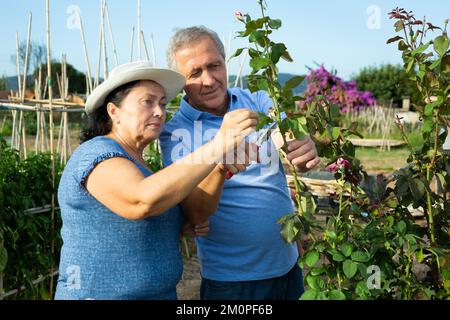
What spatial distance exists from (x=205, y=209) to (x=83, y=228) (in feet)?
1.12

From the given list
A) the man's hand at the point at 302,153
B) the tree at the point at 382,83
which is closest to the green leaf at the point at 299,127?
the man's hand at the point at 302,153

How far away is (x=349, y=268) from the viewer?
1.13 metres

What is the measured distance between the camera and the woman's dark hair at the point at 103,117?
1461 millimetres

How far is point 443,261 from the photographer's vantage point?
1.20 meters

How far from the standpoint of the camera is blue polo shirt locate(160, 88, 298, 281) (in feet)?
5.69

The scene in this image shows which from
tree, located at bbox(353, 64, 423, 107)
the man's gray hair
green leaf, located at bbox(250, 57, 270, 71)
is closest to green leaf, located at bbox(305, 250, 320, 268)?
green leaf, located at bbox(250, 57, 270, 71)

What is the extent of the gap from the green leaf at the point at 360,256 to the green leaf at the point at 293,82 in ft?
1.26

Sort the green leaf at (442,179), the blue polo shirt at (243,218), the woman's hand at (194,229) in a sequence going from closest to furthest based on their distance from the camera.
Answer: the green leaf at (442,179), the woman's hand at (194,229), the blue polo shirt at (243,218)

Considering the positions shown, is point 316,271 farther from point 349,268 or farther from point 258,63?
point 258,63

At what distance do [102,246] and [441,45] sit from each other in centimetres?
94

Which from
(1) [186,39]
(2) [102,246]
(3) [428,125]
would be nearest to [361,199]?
(3) [428,125]

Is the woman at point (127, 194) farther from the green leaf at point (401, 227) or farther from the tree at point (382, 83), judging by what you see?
the tree at point (382, 83)

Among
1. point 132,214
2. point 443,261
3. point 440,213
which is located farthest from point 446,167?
point 132,214
